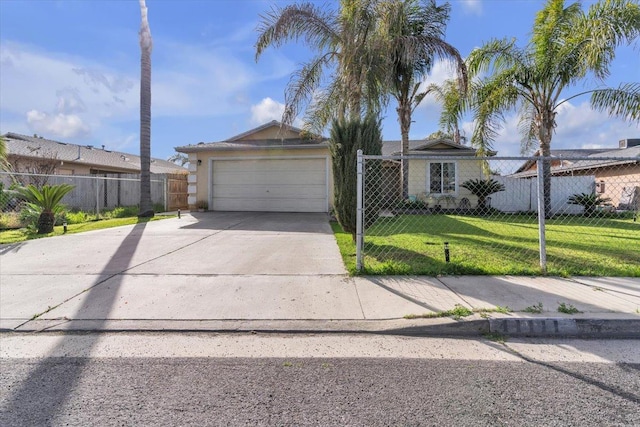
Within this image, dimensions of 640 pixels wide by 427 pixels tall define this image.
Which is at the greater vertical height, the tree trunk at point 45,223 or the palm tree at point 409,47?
the palm tree at point 409,47

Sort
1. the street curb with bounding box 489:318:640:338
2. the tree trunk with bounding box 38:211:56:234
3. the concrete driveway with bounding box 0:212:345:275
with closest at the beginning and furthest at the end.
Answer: the street curb with bounding box 489:318:640:338 → the concrete driveway with bounding box 0:212:345:275 → the tree trunk with bounding box 38:211:56:234

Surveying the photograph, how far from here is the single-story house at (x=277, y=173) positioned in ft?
50.6

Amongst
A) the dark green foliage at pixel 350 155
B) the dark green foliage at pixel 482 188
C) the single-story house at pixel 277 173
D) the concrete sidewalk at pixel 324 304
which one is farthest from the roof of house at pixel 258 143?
the concrete sidewalk at pixel 324 304

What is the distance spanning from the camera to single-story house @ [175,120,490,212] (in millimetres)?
15414

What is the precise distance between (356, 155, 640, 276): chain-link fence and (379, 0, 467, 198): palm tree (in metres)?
2.92

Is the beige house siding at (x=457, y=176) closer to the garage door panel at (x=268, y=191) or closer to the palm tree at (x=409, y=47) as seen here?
the palm tree at (x=409, y=47)

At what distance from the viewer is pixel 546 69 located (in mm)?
11523

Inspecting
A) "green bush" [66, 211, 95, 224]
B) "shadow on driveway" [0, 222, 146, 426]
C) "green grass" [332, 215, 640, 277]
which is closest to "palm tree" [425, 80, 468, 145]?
"green grass" [332, 215, 640, 277]

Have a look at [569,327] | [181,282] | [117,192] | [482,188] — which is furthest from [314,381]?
[117,192]

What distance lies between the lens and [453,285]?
16.4 ft

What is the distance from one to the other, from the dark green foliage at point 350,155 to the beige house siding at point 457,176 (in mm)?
10987

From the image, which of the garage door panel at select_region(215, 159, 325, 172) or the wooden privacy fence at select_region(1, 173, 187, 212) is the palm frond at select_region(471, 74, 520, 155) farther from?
the wooden privacy fence at select_region(1, 173, 187, 212)

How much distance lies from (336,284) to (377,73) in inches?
272

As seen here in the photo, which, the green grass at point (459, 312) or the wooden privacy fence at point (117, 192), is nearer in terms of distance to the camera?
the green grass at point (459, 312)
